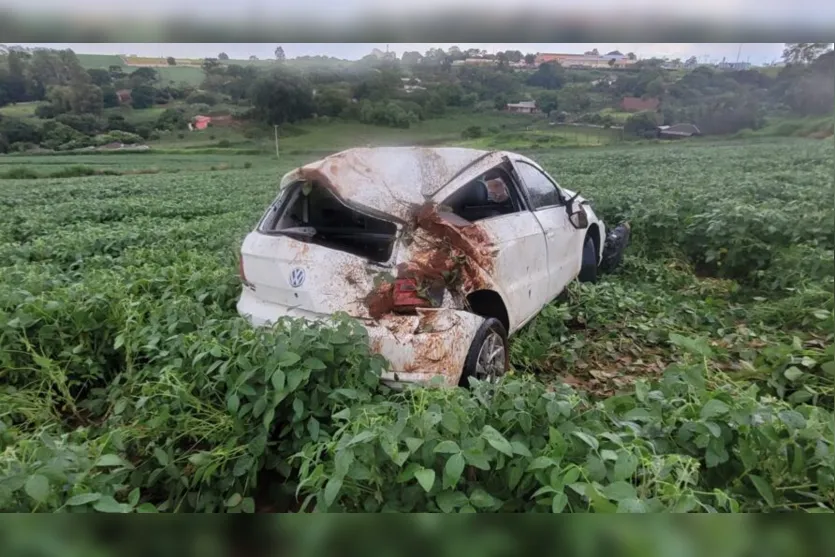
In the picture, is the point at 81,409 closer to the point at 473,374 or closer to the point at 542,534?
the point at 473,374

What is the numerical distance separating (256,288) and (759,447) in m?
2.19

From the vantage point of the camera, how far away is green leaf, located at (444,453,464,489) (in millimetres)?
1526

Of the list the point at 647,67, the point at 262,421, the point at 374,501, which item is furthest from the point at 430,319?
the point at 647,67

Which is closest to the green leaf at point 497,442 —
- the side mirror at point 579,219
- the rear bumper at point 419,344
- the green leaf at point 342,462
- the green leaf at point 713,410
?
the green leaf at point 342,462

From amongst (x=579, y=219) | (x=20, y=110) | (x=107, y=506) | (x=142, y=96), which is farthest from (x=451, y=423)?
(x=579, y=219)

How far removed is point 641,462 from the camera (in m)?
1.54

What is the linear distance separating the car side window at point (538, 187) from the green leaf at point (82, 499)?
2.27 meters

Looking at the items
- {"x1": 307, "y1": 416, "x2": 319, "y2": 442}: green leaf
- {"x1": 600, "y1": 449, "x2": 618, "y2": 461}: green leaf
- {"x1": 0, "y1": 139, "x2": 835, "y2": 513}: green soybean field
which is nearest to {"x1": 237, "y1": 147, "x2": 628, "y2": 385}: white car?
{"x1": 0, "y1": 139, "x2": 835, "y2": 513}: green soybean field

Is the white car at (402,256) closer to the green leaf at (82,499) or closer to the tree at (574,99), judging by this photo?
the tree at (574,99)

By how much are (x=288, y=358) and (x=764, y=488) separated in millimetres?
1562

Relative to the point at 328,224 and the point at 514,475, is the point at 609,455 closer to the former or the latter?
the point at 514,475

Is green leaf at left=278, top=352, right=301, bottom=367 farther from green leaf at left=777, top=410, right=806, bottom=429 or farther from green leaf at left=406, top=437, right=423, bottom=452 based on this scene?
green leaf at left=777, top=410, right=806, bottom=429

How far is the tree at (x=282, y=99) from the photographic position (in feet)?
6.72

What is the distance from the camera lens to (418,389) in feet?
7.00
